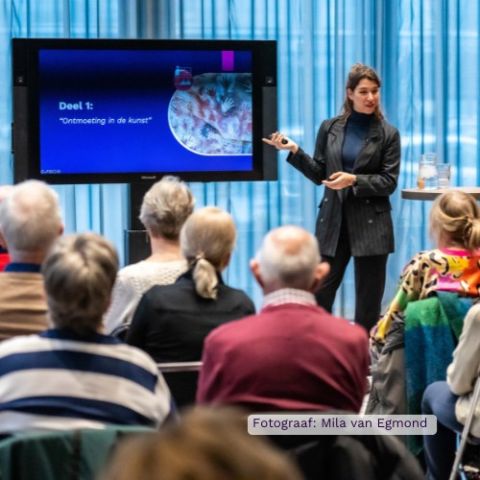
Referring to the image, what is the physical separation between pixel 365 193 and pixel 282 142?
1.62 feet

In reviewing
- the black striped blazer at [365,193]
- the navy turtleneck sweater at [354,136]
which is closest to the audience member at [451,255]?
the black striped blazer at [365,193]

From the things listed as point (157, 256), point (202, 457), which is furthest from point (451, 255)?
point (202, 457)

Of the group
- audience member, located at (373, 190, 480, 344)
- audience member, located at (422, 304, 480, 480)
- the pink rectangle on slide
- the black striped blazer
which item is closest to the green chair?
audience member, located at (422, 304, 480, 480)

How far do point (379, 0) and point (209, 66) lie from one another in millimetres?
1622

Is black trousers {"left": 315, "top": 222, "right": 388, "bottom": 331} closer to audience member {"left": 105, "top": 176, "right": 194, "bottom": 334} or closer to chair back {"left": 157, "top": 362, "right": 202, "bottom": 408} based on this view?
audience member {"left": 105, "top": 176, "right": 194, "bottom": 334}

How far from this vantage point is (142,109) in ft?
16.3

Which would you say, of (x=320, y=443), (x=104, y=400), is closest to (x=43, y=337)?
(x=104, y=400)

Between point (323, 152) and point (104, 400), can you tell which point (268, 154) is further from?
point (104, 400)

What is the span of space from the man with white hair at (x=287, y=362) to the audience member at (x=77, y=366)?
0.51ft

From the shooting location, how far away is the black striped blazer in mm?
4781

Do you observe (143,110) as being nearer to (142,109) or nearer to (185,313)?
(142,109)

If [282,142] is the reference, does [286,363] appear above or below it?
below

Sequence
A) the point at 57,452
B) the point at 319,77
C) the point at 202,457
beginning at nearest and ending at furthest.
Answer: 1. the point at 202,457
2. the point at 57,452
3. the point at 319,77

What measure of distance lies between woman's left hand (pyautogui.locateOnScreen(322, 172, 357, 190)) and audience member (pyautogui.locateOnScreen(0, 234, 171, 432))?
2535 mm
